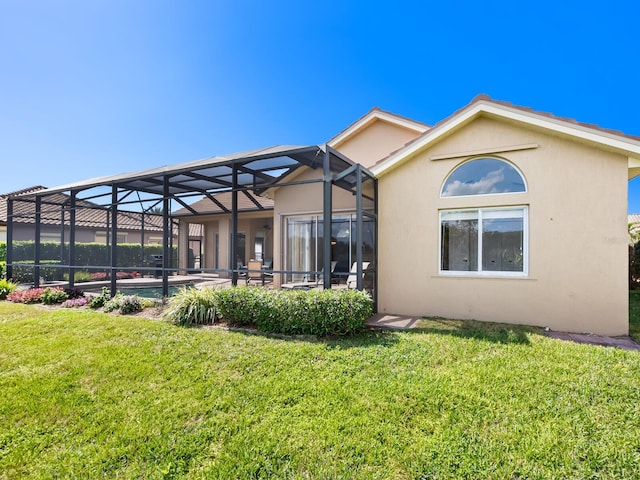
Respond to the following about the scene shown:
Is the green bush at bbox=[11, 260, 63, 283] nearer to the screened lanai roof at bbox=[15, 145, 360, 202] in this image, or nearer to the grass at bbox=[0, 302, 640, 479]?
the screened lanai roof at bbox=[15, 145, 360, 202]

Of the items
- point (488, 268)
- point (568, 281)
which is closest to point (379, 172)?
point (488, 268)

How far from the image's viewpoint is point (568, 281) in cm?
695

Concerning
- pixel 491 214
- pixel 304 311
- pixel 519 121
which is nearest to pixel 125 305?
pixel 304 311

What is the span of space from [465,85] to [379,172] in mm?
13106

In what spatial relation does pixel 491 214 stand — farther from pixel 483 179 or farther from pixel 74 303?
pixel 74 303

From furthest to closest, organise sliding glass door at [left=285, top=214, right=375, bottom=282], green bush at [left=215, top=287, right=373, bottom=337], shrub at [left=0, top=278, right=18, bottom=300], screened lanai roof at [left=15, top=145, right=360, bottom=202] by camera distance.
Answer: sliding glass door at [left=285, top=214, right=375, bottom=282] → shrub at [left=0, top=278, right=18, bottom=300] → screened lanai roof at [left=15, top=145, right=360, bottom=202] → green bush at [left=215, top=287, right=373, bottom=337]

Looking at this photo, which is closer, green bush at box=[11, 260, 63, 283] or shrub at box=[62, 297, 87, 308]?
shrub at box=[62, 297, 87, 308]

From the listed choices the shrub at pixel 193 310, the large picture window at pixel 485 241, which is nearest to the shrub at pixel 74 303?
the shrub at pixel 193 310

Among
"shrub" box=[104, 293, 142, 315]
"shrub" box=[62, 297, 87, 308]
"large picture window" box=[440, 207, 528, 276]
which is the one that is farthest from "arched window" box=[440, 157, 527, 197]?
"shrub" box=[62, 297, 87, 308]

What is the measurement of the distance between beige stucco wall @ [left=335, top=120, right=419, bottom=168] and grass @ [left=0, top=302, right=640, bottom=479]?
908 cm

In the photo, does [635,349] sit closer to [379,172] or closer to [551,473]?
[551,473]

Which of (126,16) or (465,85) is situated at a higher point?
(465,85)

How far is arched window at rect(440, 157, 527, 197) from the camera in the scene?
24.6 ft

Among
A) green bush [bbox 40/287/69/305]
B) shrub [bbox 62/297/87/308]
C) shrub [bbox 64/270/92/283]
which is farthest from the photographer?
shrub [bbox 64/270/92/283]
